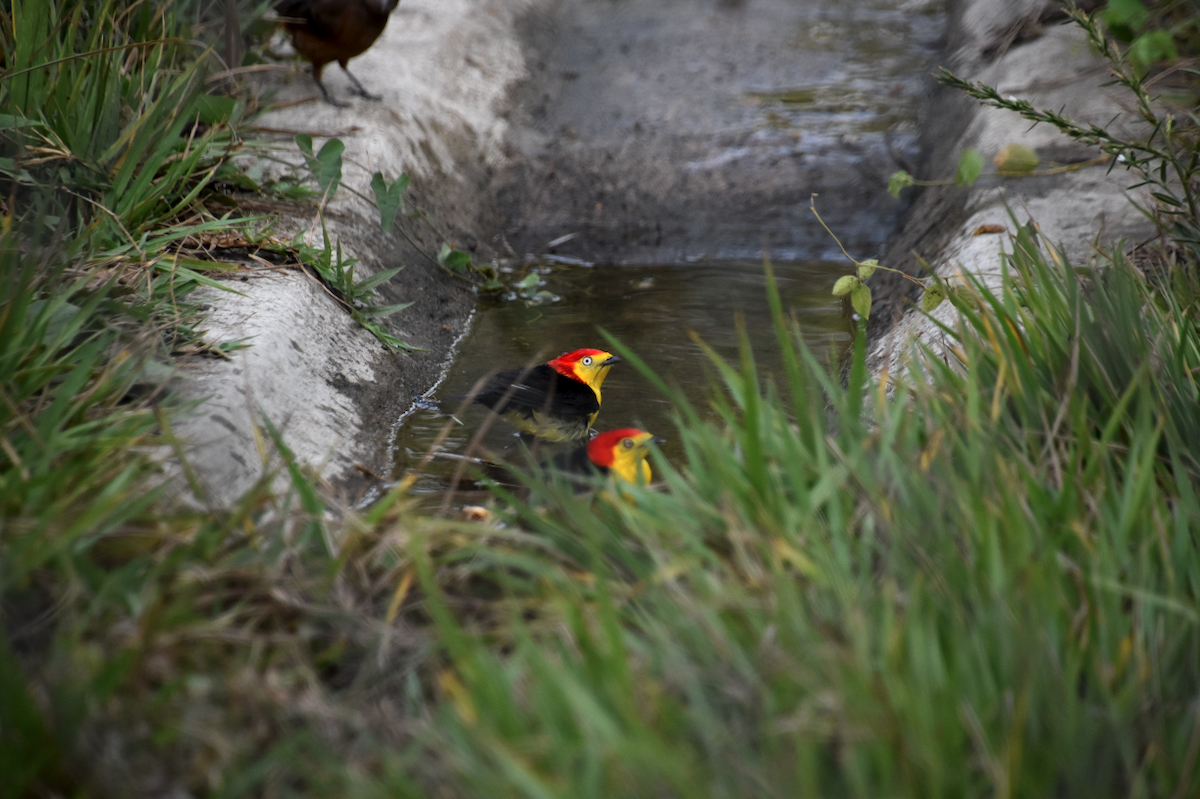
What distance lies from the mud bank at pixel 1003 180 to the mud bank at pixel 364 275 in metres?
1.88

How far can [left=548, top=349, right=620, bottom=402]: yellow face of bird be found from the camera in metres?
3.45

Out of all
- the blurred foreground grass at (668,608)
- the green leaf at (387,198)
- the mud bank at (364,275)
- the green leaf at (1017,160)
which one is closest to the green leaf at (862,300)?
the blurred foreground grass at (668,608)

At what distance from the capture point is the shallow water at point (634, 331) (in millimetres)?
3539

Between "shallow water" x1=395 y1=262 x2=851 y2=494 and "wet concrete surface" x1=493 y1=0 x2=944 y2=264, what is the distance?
39 centimetres

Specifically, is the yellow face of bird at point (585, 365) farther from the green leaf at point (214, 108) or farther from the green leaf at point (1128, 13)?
the green leaf at point (1128, 13)

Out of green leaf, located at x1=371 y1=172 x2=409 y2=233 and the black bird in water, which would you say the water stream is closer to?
the black bird in water

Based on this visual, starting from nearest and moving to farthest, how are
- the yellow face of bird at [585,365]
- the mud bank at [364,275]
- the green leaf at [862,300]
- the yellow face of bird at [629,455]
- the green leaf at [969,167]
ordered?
the yellow face of bird at [629,455]
the mud bank at [364,275]
the green leaf at [862,300]
the yellow face of bird at [585,365]
the green leaf at [969,167]

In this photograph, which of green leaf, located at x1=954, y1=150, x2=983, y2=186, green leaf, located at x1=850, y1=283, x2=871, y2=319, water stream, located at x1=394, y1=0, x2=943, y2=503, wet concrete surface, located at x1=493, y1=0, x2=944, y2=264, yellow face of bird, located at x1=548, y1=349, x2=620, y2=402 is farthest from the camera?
wet concrete surface, located at x1=493, y1=0, x2=944, y2=264

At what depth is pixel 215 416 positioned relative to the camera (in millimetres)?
2547

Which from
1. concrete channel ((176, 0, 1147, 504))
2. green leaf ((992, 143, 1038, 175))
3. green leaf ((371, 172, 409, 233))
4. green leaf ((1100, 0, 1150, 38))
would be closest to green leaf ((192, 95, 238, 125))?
concrete channel ((176, 0, 1147, 504))

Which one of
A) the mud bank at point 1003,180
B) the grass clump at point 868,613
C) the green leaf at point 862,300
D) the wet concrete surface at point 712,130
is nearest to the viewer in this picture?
the grass clump at point 868,613

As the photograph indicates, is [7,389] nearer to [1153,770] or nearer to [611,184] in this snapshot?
[1153,770]

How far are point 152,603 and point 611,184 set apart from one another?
15.7 ft

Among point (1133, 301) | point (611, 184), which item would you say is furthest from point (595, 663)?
point (611, 184)
